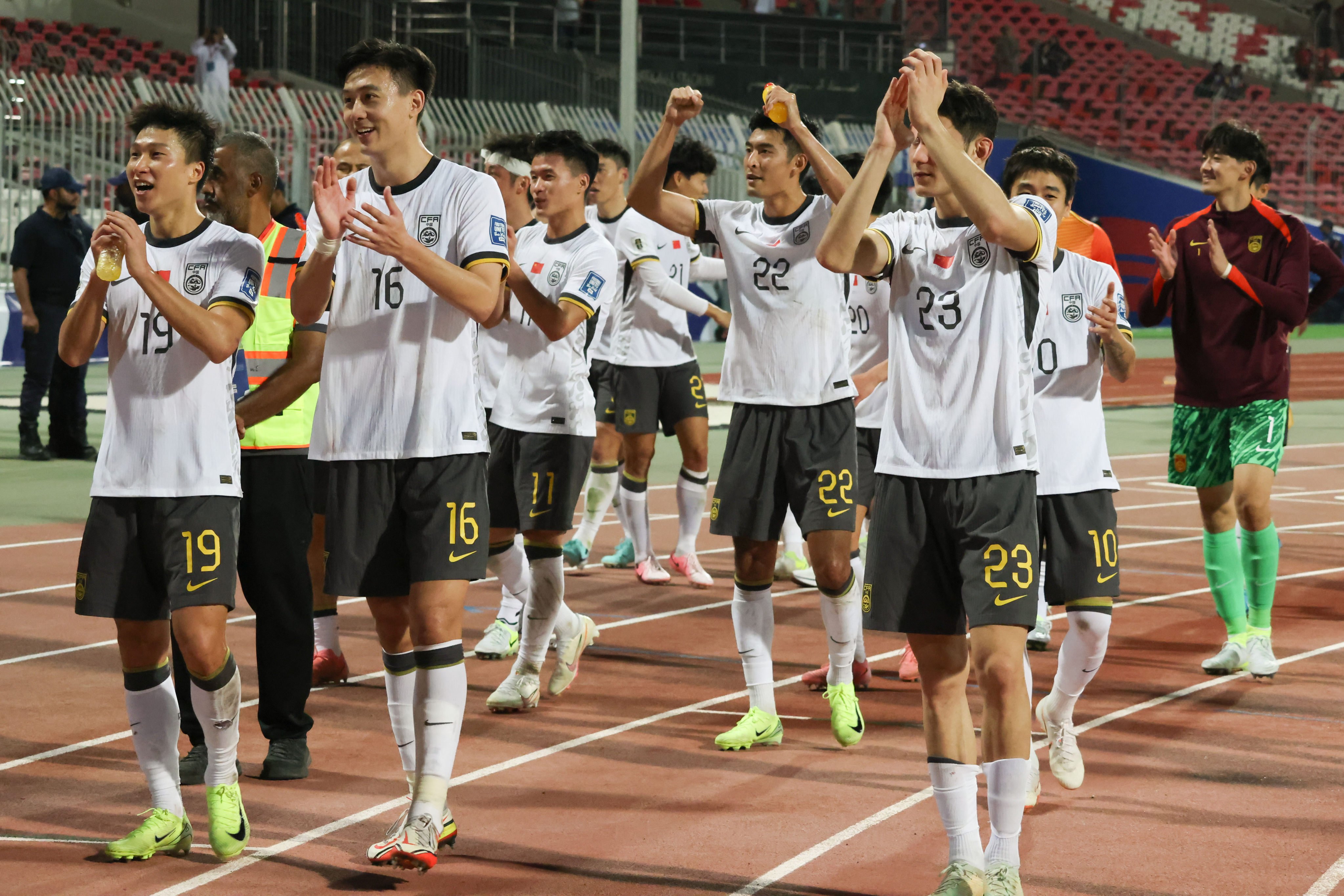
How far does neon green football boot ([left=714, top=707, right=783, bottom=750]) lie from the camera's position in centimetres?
611

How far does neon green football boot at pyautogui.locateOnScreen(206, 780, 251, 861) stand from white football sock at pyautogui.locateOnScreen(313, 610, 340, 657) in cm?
238

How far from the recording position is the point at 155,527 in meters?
4.65

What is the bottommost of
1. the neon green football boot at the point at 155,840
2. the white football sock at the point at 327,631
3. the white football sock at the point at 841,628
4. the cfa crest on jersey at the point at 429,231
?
the neon green football boot at the point at 155,840

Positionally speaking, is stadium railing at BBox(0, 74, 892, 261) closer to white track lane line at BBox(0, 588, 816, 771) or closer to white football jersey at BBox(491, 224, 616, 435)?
white track lane line at BBox(0, 588, 816, 771)

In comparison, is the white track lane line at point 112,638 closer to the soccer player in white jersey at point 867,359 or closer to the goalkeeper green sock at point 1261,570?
the soccer player in white jersey at point 867,359

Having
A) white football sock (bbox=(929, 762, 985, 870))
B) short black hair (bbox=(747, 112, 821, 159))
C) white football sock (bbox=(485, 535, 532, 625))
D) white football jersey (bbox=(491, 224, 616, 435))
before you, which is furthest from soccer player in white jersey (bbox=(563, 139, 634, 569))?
white football sock (bbox=(929, 762, 985, 870))

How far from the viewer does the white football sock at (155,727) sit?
15.6 feet

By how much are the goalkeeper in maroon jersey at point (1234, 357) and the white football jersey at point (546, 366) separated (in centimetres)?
263

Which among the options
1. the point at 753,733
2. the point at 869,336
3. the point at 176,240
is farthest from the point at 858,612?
the point at 176,240

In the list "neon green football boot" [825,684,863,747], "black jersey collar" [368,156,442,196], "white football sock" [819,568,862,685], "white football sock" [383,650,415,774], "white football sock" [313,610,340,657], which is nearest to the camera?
"black jersey collar" [368,156,442,196]

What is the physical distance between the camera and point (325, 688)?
7.06 m

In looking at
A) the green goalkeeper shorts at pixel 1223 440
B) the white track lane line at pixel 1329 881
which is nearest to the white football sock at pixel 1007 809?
the white track lane line at pixel 1329 881

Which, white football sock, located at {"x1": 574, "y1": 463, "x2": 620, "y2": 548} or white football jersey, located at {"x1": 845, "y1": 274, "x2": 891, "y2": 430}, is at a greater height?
white football jersey, located at {"x1": 845, "y1": 274, "x2": 891, "y2": 430}

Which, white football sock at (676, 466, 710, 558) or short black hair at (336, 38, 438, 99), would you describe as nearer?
short black hair at (336, 38, 438, 99)
